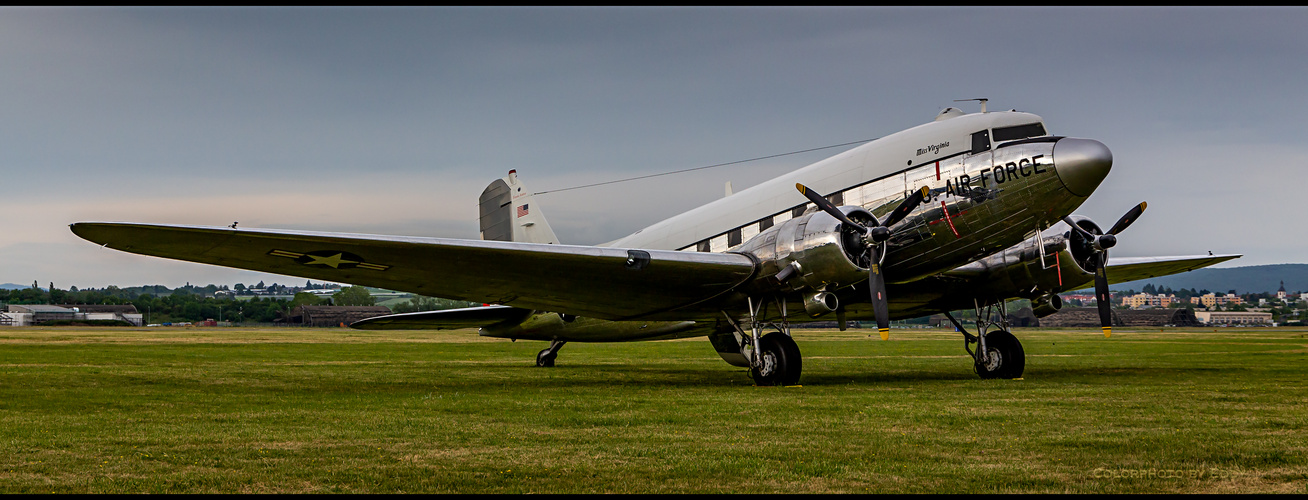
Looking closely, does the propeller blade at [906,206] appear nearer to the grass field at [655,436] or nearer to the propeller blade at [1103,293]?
the grass field at [655,436]

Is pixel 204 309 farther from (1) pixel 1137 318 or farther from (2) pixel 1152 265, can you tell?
(2) pixel 1152 265

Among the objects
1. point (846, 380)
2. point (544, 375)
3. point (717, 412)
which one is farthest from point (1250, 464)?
point (544, 375)

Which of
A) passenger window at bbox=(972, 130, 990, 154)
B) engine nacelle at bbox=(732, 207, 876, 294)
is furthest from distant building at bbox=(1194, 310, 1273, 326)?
engine nacelle at bbox=(732, 207, 876, 294)

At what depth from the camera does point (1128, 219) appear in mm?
18953

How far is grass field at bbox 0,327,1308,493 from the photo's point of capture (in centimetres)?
682

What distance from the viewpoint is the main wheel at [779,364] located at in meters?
17.0

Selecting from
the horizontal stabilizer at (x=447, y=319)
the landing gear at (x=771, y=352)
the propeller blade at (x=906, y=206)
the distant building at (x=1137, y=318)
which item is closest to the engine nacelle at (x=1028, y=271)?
the propeller blade at (x=906, y=206)

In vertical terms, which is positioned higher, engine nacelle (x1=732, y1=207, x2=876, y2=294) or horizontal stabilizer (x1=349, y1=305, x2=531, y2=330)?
engine nacelle (x1=732, y1=207, x2=876, y2=294)

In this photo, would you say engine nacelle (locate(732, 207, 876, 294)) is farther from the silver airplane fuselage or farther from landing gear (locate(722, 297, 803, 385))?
landing gear (locate(722, 297, 803, 385))

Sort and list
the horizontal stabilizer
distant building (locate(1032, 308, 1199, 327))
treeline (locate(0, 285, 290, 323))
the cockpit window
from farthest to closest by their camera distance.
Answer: treeline (locate(0, 285, 290, 323))
distant building (locate(1032, 308, 1199, 327))
the horizontal stabilizer
the cockpit window

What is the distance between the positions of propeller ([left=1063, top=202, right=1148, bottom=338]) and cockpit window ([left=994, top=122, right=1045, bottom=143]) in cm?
313

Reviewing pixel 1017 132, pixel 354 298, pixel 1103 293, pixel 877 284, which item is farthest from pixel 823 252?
pixel 354 298

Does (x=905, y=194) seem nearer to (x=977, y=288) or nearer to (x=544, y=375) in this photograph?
(x=977, y=288)

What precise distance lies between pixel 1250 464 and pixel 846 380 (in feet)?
38.5
